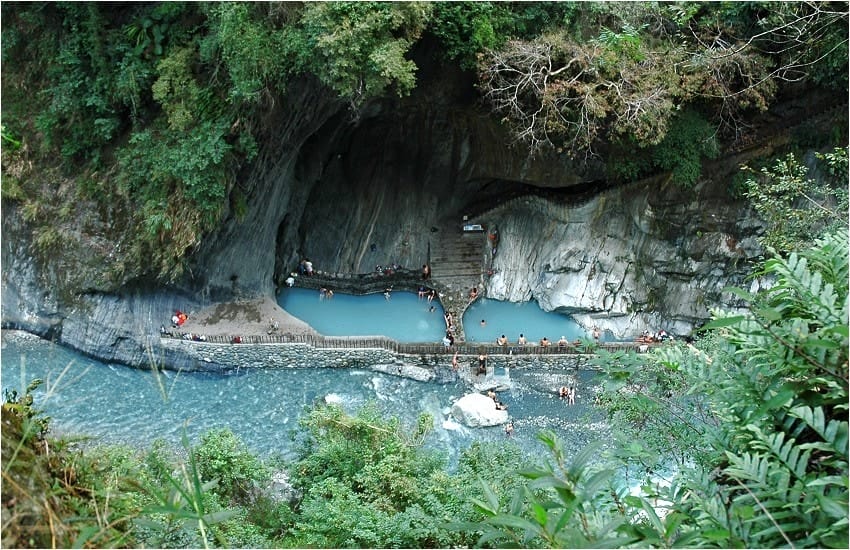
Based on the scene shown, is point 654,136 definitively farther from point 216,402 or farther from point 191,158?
point 216,402

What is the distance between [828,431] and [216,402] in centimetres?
1505

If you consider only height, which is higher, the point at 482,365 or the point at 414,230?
the point at 414,230

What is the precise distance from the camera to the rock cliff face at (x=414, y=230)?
16750mm

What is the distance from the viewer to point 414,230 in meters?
21.2

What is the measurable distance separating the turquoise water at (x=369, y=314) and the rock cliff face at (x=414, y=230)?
1040 millimetres

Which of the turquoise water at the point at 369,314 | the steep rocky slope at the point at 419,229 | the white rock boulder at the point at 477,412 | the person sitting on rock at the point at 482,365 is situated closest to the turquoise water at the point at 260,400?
the white rock boulder at the point at 477,412

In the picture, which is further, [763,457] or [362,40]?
[362,40]

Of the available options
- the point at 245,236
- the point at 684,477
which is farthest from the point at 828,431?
the point at 245,236

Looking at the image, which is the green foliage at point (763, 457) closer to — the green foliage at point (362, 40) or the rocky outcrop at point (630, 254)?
the green foliage at point (362, 40)

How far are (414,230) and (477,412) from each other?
753 centimetres

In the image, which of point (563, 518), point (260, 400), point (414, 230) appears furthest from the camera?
point (414, 230)

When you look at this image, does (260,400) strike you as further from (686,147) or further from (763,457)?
(763,457)

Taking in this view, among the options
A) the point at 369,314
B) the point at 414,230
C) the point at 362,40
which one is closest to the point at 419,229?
the point at 414,230

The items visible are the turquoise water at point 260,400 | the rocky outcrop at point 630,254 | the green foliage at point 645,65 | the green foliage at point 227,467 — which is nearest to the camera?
the green foliage at point 227,467
